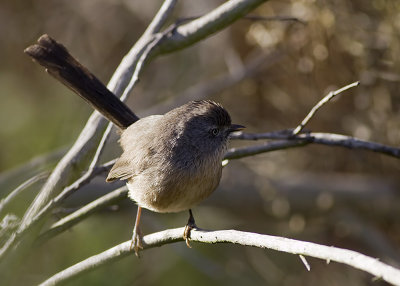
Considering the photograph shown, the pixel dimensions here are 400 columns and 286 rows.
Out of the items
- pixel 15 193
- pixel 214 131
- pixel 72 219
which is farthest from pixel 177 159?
pixel 15 193

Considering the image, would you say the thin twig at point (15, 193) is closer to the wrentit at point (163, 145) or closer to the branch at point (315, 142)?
the wrentit at point (163, 145)

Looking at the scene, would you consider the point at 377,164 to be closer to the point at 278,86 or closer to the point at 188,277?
the point at 278,86

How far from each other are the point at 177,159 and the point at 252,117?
2274 millimetres

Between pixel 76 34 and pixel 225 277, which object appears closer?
pixel 225 277

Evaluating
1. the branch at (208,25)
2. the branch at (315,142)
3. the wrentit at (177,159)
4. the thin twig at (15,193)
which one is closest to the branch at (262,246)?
the wrentit at (177,159)

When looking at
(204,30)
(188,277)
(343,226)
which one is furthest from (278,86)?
(188,277)

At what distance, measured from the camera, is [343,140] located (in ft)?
10.8

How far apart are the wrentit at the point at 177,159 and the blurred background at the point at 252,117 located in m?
0.54

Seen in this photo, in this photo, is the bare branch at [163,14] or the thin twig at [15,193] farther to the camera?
the bare branch at [163,14]

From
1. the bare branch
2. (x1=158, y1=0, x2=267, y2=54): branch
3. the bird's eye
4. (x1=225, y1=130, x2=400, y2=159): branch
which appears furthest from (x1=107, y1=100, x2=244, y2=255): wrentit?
the bare branch

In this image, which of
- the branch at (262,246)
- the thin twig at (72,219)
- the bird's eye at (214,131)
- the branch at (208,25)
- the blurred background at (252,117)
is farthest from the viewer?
the blurred background at (252,117)

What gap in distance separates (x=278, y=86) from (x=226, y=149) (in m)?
1.92

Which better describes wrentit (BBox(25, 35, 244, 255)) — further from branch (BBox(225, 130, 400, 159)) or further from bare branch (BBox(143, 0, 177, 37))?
bare branch (BBox(143, 0, 177, 37))

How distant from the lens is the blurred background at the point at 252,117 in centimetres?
456
